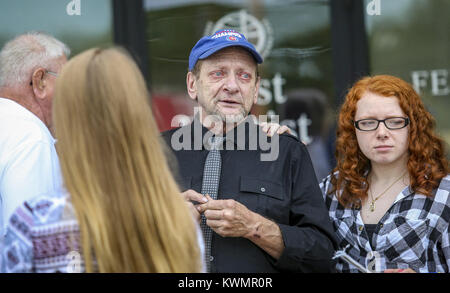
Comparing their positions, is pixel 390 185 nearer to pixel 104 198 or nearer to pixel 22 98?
pixel 104 198

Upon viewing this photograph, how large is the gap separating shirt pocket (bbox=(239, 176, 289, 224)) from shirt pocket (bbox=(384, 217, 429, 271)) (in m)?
0.48

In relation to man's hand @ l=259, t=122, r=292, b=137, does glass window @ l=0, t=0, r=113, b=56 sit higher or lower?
higher

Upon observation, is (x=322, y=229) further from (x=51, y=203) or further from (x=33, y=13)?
(x=33, y=13)

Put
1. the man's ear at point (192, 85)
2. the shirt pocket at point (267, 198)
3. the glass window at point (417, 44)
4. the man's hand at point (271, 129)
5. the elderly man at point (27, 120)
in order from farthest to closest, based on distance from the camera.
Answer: the glass window at point (417, 44) → the man's ear at point (192, 85) → the man's hand at point (271, 129) → the shirt pocket at point (267, 198) → the elderly man at point (27, 120)

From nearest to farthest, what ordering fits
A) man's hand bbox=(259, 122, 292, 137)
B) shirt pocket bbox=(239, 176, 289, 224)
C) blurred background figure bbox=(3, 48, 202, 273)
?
blurred background figure bbox=(3, 48, 202, 273)
shirt pocket bbox=(239, 176, 289, 224)
man's hand bbox=(259, 122, 292, 137)

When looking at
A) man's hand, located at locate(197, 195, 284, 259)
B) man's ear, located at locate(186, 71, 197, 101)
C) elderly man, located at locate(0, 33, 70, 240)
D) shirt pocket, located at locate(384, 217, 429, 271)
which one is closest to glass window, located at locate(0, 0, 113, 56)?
elderly man, located at locate(0, 33, 70, 240)

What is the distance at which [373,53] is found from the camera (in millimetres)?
4797

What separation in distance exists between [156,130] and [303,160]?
1.04m

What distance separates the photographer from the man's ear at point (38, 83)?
2.91 m

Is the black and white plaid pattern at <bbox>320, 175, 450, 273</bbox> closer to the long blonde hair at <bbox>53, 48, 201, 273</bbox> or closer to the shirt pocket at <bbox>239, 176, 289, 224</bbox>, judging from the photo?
the shirt pocket at <bbox>239, 176, 289, 224</bbox>

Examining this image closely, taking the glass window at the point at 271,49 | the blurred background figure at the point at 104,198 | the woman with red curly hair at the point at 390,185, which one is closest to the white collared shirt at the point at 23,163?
the blurred background figure at the point at 104,198

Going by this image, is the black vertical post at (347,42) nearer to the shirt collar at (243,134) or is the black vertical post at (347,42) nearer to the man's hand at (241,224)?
the shirt collar at (243,134)

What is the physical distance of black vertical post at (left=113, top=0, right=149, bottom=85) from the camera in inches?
189

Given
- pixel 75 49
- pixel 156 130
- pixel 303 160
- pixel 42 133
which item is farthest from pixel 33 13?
pixel 156 130
